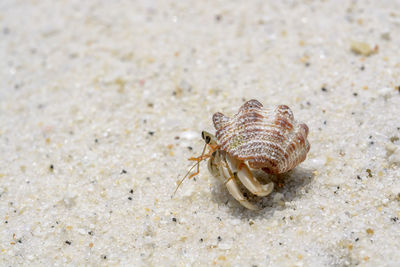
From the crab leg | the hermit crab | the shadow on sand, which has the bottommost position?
the shadow on sand

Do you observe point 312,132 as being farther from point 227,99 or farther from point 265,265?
point 265,265

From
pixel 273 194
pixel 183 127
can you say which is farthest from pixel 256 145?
pixel 183 127

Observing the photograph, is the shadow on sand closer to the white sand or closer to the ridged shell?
the white sand

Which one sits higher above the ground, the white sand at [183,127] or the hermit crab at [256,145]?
the hermit crab at [256,145]

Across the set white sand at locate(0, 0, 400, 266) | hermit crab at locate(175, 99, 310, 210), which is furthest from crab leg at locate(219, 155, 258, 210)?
white sand at locate(0, 0, 400, 266)

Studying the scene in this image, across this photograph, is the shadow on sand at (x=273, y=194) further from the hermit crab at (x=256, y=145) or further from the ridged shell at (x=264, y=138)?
the ridged shell at (x=264, y=138)

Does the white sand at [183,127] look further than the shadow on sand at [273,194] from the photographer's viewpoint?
No

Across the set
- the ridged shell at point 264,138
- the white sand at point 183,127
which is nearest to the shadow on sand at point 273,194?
the white sand at point 183,127
